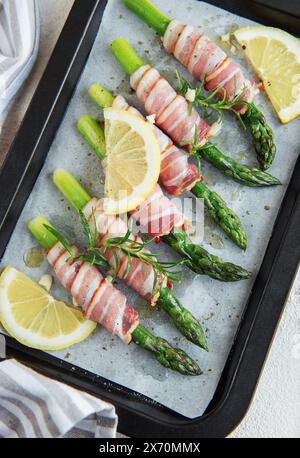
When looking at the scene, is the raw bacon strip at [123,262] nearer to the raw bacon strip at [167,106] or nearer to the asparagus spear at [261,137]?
the raw bacon strip at [167,106]

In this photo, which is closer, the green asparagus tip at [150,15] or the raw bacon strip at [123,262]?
the raw bacon strip at [123,262]

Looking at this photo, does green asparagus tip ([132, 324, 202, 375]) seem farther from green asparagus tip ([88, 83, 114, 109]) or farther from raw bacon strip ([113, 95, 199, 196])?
green asparagus tip ([88, 83, 114, 109])

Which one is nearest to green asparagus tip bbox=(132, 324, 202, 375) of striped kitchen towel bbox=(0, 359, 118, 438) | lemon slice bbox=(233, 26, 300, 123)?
striped kitchen towel bbox=(0, 359, 118, 438)

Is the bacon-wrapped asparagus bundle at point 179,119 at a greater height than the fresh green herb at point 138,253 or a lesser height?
greater

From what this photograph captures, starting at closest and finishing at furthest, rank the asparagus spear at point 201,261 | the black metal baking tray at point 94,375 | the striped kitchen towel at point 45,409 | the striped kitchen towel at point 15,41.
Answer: the striped kitchen towel at point 45,409
the black metal baking tray at point 94,375
the asparagus spear at point 201,261
the striped kitchen towel at point 15,41

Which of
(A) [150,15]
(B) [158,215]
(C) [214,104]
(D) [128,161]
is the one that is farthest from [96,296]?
(A) [150,15]

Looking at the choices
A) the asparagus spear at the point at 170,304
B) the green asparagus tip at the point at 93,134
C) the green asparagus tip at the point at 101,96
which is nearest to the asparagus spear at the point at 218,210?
the green asparagus tip at the point at 101,96

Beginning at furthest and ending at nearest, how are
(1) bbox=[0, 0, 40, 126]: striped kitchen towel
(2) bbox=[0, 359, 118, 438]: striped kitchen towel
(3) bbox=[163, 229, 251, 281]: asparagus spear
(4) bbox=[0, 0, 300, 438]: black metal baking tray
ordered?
(1) bbox=[0, 0, 40, 126]: striped kitchen towel
(3) bbox=[163, 229, 251, 281]: asparagus spear
(4) bbox=[0, 0, 300, 438]: black metal baking tray
(2) bbox=[0, 359, 118, 438]: striped kitchen towel
